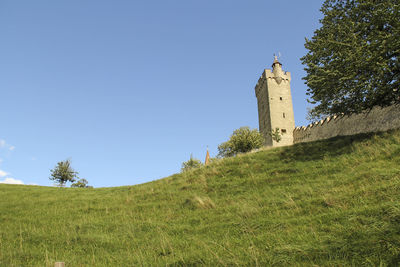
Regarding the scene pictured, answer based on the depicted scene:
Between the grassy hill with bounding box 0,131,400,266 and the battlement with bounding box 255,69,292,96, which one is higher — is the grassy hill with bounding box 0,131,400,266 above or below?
below

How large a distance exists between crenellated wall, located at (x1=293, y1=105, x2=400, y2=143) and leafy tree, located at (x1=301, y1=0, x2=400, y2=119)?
85.2 inches

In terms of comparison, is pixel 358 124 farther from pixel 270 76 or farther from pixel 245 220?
pixel 270 76

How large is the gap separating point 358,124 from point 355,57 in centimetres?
1663

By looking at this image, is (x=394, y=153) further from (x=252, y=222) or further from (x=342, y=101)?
(x=252, y=222)

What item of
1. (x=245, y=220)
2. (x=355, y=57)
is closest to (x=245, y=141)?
(x=355, y=57)

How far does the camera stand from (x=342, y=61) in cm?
1329

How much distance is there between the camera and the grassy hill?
446 centimetres

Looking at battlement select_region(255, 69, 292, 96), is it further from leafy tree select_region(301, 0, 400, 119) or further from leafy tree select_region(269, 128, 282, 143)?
leafy tree select_region(301, 0, 400, 119)

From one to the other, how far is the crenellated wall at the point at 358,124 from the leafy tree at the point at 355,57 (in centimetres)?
216

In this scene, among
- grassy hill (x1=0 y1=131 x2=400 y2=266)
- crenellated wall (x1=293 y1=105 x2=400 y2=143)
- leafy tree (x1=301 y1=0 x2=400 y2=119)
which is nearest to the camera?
grassy hill (x1=0 y1=131 x2=400 y2=266)

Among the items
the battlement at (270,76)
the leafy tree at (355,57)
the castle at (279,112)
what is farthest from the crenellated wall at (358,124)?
the battlement at (270,76)

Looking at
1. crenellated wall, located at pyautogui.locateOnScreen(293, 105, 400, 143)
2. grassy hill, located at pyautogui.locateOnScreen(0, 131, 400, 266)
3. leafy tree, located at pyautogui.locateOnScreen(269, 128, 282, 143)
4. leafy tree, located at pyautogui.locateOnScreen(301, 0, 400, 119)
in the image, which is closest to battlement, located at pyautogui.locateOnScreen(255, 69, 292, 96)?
leafy tree, located at pyautogui.locateOnScreen(269, 128, 282, 143)

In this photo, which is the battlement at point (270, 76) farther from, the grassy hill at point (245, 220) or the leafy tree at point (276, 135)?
the grassy hill at point (245, 220)

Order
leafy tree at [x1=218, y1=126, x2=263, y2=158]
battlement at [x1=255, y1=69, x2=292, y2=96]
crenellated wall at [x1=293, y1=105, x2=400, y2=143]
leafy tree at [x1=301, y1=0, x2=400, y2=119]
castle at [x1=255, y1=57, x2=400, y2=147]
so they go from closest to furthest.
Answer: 1. leafy tree at [x1=301, y1=0, x2=400, y2=119]
2. crenellated wall at [x1=293, y1=105, x2=400, y2=143]
3. castle at [x1=255, y1=57, x2=400, y2=147]
4. leafy tree at [x1=218, y1=126, x2=263, y2=158]
5. battlement at [x1=255, y1=69, x2=292, y2=96]
